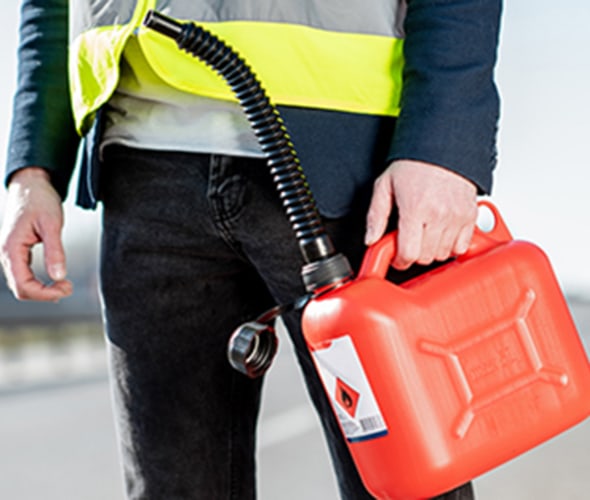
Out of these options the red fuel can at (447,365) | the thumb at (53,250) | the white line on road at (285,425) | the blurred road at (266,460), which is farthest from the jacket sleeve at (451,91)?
the white line on road at (285,425)

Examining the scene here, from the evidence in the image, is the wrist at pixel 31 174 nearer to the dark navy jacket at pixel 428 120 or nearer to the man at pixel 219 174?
the man at pixel 219 174

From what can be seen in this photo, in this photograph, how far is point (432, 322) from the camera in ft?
3.94

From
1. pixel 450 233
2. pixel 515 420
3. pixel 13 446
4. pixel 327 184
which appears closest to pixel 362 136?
pixel 327 184

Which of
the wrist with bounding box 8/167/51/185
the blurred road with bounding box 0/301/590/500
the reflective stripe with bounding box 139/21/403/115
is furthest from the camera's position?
the blurred road with bounding box 0/301/590/500

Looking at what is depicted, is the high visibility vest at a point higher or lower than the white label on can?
higher

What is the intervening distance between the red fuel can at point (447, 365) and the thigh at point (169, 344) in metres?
0.28

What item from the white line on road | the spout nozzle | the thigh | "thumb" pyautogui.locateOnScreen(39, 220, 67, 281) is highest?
the spout nozzle

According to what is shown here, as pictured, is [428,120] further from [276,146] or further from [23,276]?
[23,276]

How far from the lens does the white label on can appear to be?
1.18 m

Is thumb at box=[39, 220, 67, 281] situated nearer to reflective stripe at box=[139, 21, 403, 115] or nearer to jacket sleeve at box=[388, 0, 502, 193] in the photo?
reflective stripe at box=[139, 21, 403, 115]

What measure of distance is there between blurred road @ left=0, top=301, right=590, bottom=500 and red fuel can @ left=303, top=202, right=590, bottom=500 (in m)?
2.90

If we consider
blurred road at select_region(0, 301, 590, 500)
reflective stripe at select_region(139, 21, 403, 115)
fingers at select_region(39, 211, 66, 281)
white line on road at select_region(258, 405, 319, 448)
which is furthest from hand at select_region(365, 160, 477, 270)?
white line on road at select_region(258, 405, 319, 448)

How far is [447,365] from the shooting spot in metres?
1.20

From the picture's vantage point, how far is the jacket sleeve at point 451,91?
4.10ft
